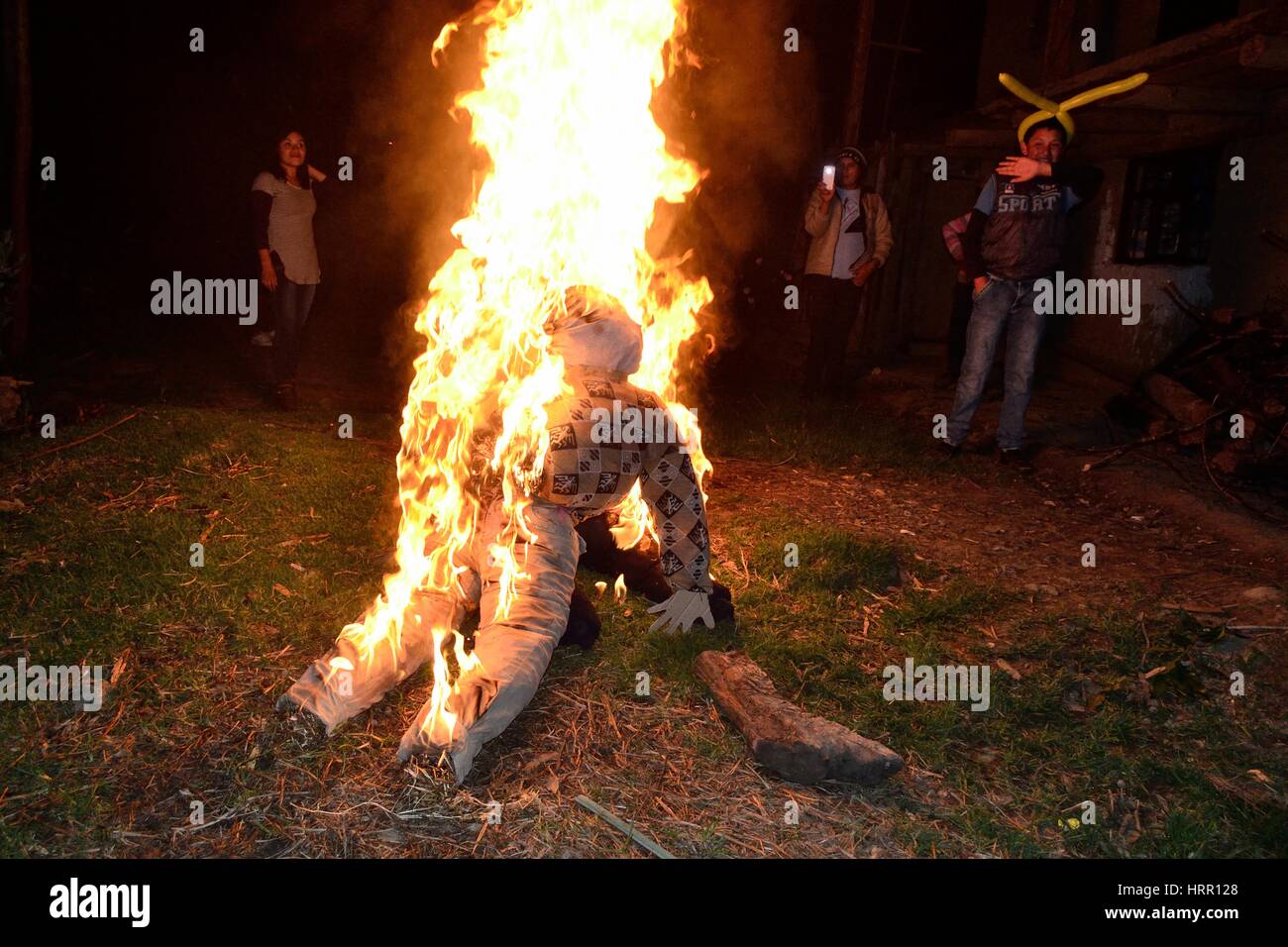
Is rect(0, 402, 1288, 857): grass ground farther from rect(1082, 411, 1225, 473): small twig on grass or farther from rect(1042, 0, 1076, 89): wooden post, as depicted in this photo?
rect(1042, 0, 1076, 89): wooden post

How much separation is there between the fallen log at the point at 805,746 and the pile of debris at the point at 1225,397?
17.3ft

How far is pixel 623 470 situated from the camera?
4.40 metres

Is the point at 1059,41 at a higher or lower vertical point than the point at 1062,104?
higher

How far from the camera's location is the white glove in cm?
484

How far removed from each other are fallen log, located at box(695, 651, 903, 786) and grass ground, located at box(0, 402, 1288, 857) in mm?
90

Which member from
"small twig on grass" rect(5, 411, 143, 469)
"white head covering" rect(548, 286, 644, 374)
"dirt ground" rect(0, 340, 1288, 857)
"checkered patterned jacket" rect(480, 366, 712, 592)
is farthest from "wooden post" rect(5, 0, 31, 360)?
"checkered patterned jacket" rect(480, 366, 712, 592)

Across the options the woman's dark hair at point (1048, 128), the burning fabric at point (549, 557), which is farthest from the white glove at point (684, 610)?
the woman's dark hair at point (1048, 128)

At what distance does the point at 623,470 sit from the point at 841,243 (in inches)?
258

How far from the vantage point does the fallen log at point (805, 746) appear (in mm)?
3799

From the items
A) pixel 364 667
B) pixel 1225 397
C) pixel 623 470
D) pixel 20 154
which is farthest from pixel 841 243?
pixel 20 154

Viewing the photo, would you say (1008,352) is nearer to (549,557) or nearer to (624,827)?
(549,557)

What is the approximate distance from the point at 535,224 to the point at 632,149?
92cm

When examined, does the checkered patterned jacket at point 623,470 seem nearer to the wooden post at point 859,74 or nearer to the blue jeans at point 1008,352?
the blue jeans at point 1008,352

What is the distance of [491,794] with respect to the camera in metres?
3.69
